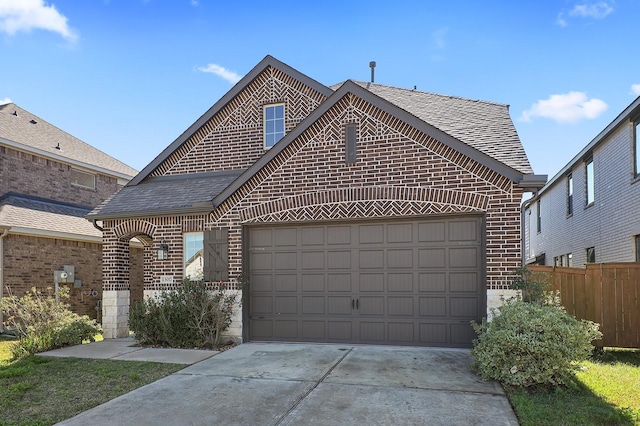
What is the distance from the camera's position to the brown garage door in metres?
9.12

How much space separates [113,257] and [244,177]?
4.26 metres

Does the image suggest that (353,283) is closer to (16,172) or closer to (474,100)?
(474,100)

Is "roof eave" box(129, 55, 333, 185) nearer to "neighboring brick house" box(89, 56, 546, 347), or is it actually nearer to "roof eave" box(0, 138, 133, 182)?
"neighboring brick house" box(89, 56, 546, 347)

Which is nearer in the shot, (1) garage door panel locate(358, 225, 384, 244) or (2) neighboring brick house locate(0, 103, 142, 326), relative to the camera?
(1) garage door panel locate(358, 225, 384, 244)

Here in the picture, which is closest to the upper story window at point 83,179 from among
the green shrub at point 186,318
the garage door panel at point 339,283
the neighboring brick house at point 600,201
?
the green shrub at point 186,318

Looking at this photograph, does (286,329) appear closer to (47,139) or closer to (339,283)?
(339,283)

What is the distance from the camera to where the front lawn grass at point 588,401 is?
17.4 feet

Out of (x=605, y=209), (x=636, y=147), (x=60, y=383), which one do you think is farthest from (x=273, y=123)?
(x=605, y=209)

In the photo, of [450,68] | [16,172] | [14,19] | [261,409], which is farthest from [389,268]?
[16,172]

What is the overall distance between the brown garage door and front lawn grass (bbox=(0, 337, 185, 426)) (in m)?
2.79

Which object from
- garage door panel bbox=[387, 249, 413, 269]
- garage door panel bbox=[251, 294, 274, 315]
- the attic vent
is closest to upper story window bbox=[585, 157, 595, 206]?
garage door panel bbox=[387, 249, 413, 269]

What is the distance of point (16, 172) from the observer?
15.4 meters

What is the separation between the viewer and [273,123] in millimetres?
12984

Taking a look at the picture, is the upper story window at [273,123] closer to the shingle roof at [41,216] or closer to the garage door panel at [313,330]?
the garage door panel at [313,330]
